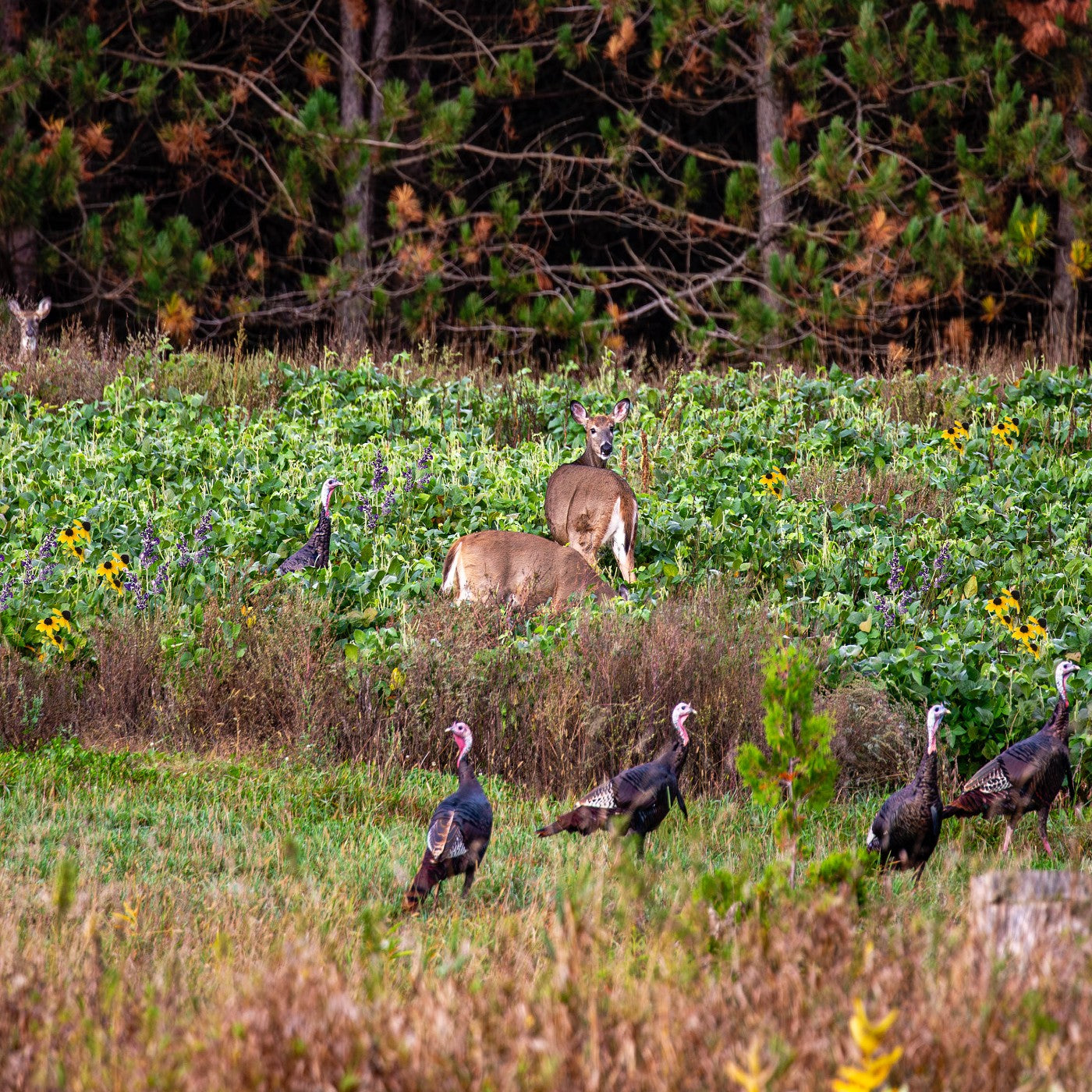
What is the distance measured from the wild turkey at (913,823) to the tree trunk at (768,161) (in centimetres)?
1468

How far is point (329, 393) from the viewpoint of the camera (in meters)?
14.7

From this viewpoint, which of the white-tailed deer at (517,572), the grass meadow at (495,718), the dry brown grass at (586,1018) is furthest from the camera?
the white-tailed deer at (517,572)

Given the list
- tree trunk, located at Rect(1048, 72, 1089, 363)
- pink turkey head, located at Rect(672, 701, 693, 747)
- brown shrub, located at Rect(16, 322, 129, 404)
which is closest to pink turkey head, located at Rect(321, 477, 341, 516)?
pink turkey head, located at Rect(672, 701, 693, 747)

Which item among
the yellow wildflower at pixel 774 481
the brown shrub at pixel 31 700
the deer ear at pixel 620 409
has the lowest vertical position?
the brown shrub at pixel 31 700

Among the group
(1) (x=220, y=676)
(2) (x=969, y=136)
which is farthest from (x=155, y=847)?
(2) (x=969, y=136)

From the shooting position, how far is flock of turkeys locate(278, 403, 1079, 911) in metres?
5.61

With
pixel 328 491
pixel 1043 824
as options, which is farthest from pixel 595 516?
pixel 1043 824

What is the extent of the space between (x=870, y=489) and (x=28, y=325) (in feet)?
31.2

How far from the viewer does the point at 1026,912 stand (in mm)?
4215

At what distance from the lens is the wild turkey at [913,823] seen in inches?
248

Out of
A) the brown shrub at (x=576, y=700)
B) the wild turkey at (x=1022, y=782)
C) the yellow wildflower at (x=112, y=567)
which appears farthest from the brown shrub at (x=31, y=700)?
the wild turkey at (x=1022, y=782)

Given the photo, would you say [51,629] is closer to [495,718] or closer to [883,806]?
[495,718]

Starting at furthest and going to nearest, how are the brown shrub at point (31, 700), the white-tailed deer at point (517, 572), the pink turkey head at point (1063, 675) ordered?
1. the white-tailed deer at point (517, 572)
2. the brown shrub at point (31, 700)
3. the pink turkey head at point (1063, 675)

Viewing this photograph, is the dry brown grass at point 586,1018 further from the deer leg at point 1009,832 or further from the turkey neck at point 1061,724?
the turkey neck at point 1061,724
